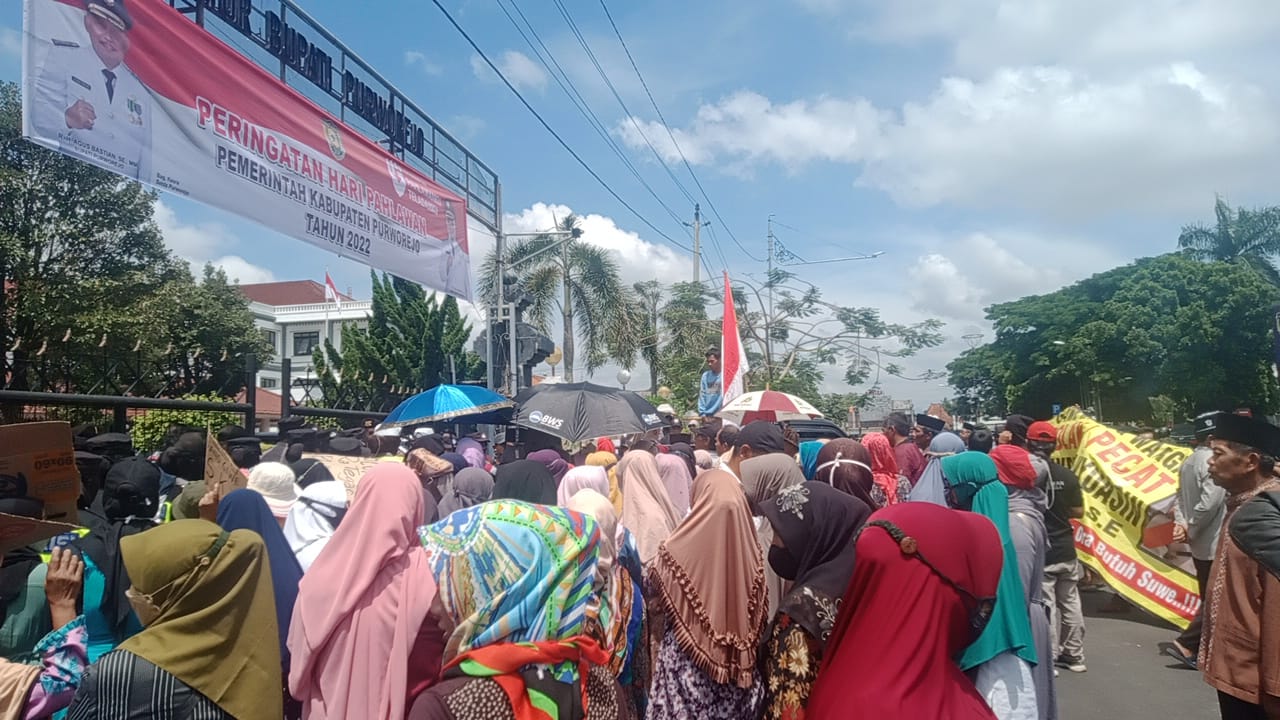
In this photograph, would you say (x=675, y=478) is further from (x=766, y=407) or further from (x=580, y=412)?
(x=766, y=407)

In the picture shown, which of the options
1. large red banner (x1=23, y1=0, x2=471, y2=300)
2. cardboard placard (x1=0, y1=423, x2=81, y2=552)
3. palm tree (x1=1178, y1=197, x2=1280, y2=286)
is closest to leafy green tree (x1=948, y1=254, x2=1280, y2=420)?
palm tree (x1=1178, y1=197, x2=1280, y2=286)

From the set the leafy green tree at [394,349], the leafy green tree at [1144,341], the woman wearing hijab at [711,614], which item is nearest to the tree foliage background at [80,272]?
the leafy green tree at [394,349]

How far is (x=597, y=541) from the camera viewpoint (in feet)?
8.99

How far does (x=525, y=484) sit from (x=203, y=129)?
4235 millimetres

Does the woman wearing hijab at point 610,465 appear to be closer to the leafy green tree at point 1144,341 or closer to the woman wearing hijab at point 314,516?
the woman wearing hijab at point 314,516

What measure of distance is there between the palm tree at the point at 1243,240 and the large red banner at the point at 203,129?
4452cm

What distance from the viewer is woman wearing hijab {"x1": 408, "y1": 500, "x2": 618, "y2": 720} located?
2357mm

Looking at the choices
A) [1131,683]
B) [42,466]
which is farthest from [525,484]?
[1131,683]

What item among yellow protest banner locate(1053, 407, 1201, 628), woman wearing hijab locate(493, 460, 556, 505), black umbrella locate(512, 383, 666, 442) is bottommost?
yellow protest banner locate(1053, 407, 1201, 628)

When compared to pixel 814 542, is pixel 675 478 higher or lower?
lower

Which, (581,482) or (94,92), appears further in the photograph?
(94,92)

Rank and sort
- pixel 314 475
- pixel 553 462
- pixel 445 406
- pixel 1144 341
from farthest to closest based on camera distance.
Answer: pixel 1144 341 → pixel 445 406 → pixel 553 462 → pixel 314 475

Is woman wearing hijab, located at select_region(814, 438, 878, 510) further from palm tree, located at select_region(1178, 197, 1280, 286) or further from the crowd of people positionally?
palm tree, located at select_region(1178, 197, 1280, 286)

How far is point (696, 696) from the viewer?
9.94ft
